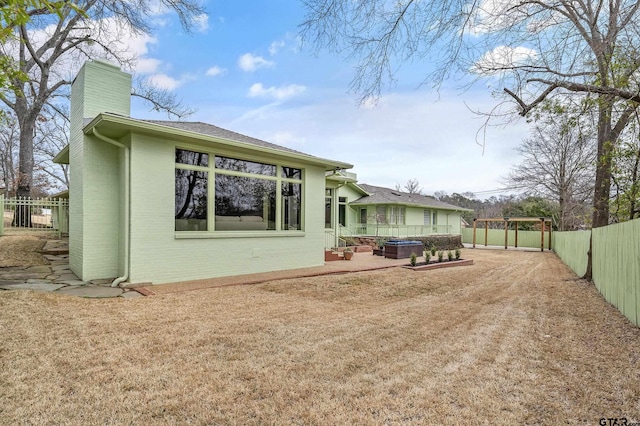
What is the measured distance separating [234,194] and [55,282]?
4021 mm

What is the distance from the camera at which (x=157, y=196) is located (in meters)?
6.79

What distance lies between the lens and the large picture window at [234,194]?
7.29m

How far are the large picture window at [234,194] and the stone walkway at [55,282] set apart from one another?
1770 mm

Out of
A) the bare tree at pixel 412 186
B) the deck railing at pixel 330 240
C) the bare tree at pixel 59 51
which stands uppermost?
the bare tree at pixel 59 51

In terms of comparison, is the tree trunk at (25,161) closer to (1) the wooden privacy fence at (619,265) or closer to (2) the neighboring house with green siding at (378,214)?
(2) the neighboring house with green siding at (378,214)

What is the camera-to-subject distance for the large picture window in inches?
287

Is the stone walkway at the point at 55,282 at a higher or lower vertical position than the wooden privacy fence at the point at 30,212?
lower

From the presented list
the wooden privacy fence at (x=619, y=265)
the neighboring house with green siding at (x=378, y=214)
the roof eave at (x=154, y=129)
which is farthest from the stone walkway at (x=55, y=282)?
the neighboring house with green siding at (x=378, y=214)

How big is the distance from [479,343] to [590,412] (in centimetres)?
149

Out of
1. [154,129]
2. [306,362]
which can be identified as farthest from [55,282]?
[306,362]

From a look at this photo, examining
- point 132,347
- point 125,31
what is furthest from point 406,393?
point 125,31

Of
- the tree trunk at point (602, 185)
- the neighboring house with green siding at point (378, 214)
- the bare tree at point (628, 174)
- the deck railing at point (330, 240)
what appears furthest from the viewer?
the neighboring house with green siding at point (378, 214)

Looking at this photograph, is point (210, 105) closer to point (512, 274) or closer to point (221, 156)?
point (221, 156)

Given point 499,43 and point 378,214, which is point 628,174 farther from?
point 378,214
